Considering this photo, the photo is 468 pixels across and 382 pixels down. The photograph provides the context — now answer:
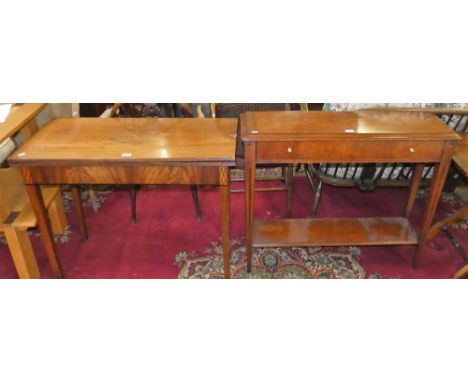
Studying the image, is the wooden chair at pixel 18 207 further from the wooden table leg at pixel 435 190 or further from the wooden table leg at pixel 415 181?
the wooden table leg at pixel 415 181

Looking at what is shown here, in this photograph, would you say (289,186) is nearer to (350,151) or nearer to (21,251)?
(350,151)

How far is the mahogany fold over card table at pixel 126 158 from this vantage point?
148 cm

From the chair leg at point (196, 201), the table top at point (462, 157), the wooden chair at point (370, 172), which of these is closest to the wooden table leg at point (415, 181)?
the wooden chair at point (370, 172)

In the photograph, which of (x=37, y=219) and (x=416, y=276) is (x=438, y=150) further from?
(x=37, y=219)

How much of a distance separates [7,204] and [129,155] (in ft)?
2.31

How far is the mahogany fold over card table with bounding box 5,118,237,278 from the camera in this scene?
1478 millimetres

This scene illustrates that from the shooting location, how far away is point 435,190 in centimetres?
172

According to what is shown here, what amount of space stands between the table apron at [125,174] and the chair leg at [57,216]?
69cm

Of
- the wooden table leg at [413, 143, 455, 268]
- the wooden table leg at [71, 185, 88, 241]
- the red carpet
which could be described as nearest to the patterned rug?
the red carpet

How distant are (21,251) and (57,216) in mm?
507

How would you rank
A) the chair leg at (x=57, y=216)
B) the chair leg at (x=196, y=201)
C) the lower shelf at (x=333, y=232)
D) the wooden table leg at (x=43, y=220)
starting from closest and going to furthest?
the wooden table leg at (x=43, y=220), the lower shelf at (x=333, y=232), the chair leg at (x=57, y=216), the chair leg at (x=196, y=201)

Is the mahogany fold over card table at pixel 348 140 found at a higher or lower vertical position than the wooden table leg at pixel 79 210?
higher

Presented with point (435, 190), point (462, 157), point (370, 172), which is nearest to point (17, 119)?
point (370, 172)

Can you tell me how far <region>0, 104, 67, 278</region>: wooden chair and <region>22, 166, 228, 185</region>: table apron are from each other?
24 centimetres
